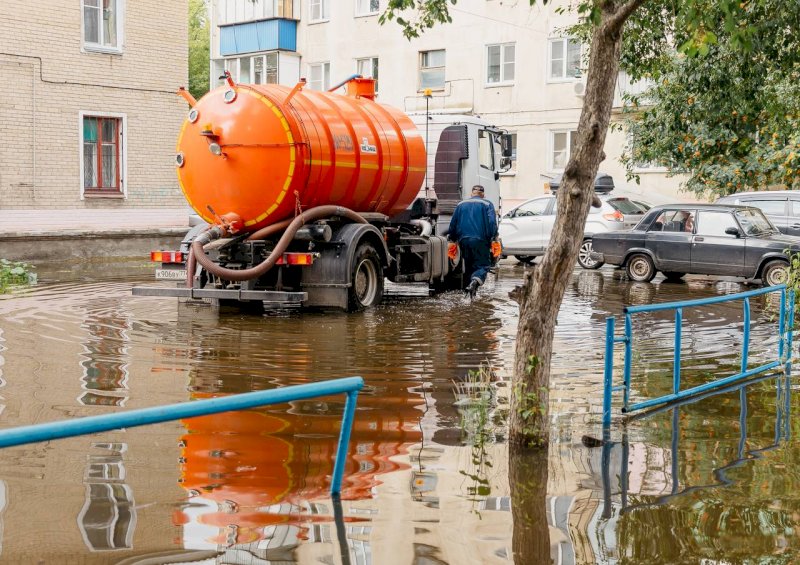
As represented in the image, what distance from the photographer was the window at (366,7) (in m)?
41.9

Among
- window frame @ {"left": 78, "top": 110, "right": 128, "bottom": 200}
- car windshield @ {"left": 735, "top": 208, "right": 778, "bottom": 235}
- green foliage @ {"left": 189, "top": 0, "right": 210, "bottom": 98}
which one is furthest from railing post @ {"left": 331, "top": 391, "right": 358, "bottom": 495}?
green foliage @ {"left": 189, "top": 0, "right": 210, "bottom": 98}

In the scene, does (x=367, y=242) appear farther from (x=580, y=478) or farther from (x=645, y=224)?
(x=580, y=478)

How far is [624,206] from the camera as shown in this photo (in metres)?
25.8

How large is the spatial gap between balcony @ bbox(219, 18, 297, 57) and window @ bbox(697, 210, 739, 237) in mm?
25920

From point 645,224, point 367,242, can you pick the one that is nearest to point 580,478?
point 367,242

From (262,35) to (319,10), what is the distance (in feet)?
7.67

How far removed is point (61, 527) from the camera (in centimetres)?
539

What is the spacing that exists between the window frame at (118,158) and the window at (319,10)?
18613mm

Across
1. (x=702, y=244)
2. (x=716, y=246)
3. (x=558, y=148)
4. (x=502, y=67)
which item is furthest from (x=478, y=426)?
(x=502, y=67)

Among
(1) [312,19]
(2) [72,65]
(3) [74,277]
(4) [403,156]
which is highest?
(1) [312,19]

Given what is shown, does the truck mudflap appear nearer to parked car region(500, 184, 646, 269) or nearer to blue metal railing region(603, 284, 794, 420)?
blue metal railing region(603, 284, 794, 420)

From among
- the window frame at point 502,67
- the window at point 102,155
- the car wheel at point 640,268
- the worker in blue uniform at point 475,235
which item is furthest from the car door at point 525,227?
the window frame at point 502,67

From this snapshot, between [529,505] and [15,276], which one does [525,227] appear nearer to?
[15,276]

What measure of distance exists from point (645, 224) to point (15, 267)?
11447 millimetres
